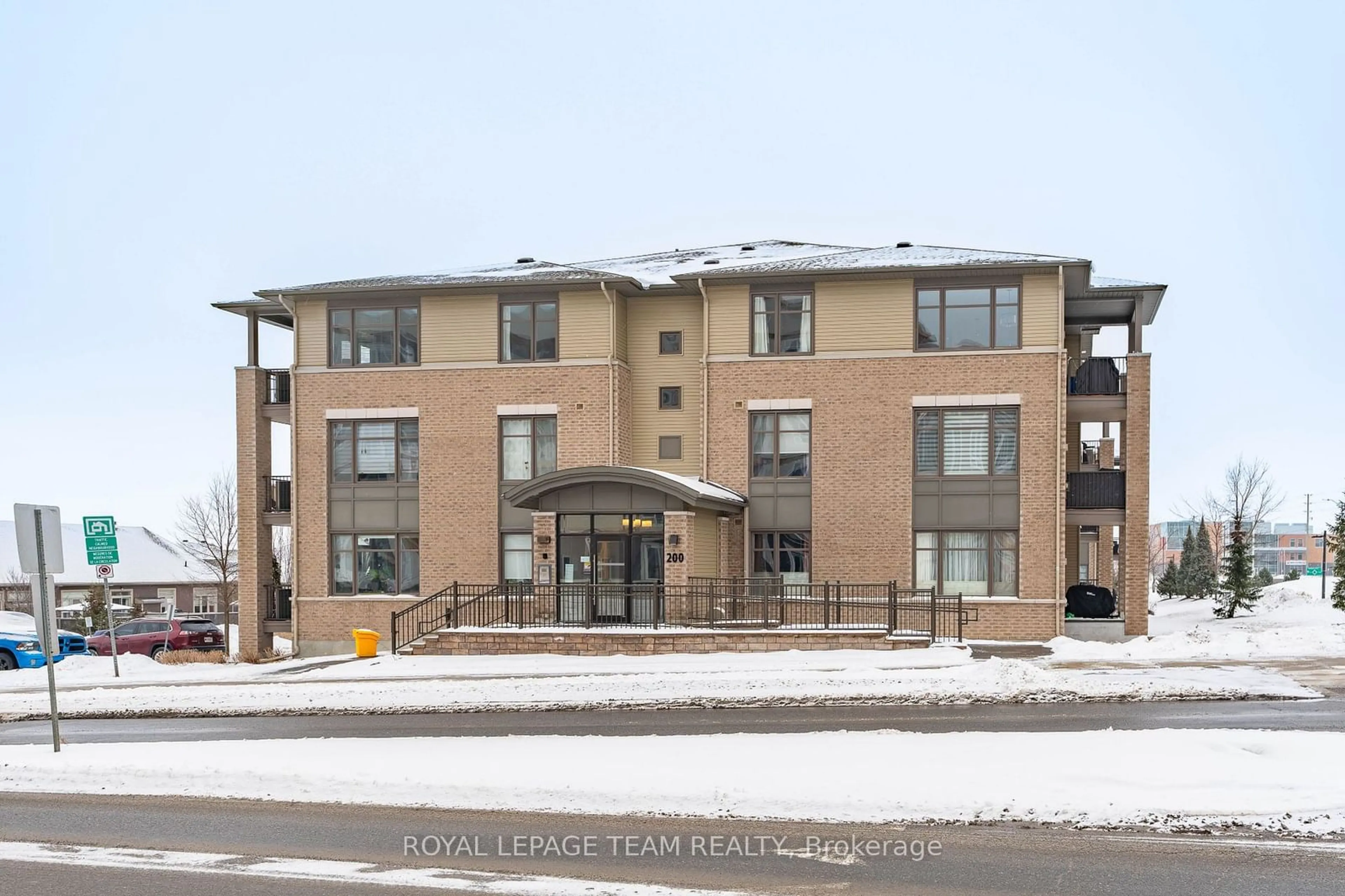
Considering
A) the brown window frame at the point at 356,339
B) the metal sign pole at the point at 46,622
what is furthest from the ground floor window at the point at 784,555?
the metal sign pole at the point at 46,622

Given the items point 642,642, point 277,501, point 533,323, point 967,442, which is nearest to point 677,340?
point 533,323

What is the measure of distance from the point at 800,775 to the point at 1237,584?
125 ft

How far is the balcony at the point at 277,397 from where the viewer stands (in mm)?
35562

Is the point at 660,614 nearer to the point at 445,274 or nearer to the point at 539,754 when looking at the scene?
the point at 445,274

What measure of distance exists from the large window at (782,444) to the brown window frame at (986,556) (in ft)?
10.9

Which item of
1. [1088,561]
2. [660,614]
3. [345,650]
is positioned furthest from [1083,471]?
[345,650]

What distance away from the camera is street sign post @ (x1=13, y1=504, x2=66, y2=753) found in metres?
14.7

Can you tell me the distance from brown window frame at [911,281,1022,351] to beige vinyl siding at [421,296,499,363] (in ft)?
35.8

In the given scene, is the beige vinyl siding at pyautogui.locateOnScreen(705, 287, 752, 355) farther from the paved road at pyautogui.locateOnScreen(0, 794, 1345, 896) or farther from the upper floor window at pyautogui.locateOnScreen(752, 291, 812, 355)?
the paved road at pyautogui.locateOnScreen(0, 794, 1345, 896)

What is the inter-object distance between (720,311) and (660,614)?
8136 millimetres

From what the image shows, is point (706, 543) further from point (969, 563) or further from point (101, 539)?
point (101, 539)

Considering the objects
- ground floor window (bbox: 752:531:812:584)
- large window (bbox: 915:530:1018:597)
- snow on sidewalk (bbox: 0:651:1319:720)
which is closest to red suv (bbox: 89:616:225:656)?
snow on sidewalk (bbox: 0:651:1319:720)

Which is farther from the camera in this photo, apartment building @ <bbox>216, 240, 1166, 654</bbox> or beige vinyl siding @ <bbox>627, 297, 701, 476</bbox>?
beige vinyl siding @ <bbox>627, 297, 701, 476</bbox>

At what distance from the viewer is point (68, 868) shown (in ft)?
31.7
